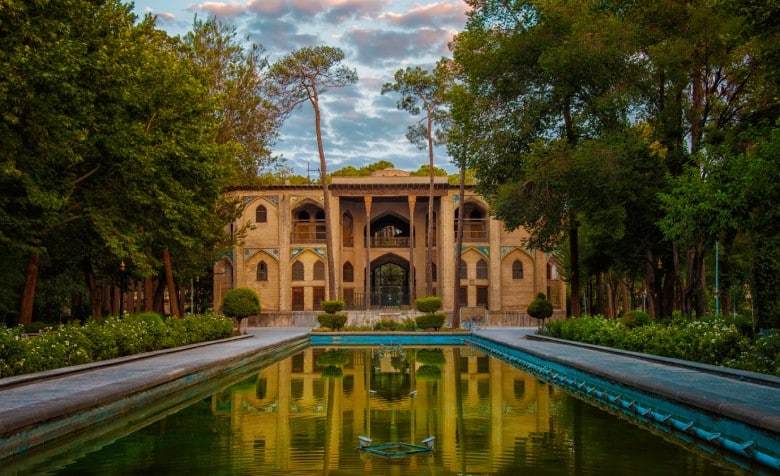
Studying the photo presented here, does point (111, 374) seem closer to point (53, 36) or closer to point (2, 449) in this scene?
point (2, 449)

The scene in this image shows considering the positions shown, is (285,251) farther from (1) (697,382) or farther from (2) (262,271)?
(1) (697,382)

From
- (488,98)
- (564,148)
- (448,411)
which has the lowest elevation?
(448,411)

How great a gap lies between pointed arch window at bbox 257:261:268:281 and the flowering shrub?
17.5 metres

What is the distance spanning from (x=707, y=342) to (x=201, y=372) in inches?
338

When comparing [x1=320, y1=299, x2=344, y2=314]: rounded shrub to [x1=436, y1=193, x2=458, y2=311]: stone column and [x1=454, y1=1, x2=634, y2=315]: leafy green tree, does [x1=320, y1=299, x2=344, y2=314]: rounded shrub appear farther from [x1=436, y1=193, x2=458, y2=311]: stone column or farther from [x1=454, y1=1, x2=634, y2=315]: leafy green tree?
[x1=436, y1=193, x2=458, y2=311]: stone column

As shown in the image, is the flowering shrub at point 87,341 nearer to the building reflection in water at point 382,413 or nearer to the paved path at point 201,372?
the paved path at point 201,372

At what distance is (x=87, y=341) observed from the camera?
1326cm

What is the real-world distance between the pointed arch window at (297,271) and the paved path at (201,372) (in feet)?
74.9

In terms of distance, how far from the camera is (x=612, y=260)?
943 inches

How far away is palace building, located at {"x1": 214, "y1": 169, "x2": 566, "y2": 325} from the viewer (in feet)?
123

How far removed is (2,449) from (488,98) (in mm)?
17892

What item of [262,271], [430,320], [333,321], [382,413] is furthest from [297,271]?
[382,413]

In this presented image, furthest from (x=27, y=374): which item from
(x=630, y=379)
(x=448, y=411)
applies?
(x=630, y=379)

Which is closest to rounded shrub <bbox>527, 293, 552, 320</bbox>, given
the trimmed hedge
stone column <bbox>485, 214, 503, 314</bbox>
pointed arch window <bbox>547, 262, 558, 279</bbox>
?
the trimmed hedge
